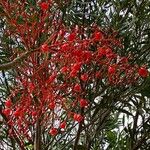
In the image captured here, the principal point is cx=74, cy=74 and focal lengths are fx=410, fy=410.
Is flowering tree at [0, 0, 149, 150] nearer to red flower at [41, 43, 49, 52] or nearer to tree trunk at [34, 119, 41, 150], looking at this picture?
tree trunk at [34, 119, 41, 150]

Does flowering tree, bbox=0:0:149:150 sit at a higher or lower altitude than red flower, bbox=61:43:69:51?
higher

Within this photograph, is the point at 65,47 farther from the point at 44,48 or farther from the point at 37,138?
the point at 37,138

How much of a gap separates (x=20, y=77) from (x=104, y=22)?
92 centimetres

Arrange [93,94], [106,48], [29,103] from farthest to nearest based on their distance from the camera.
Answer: [93,94], [29,103], [106,48]

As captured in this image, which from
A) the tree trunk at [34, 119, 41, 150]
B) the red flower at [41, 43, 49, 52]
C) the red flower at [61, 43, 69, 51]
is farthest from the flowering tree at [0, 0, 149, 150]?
the red flower at [41, 43, 49, 52]

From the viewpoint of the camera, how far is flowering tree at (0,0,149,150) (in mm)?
2826

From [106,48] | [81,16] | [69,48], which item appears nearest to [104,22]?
[81,16]

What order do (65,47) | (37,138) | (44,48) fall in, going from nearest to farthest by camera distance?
(44,48), (65,47), (37,138)

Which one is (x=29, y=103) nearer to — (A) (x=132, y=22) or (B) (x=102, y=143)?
(A) (x=132, y=22)

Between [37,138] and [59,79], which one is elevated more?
[59,79]

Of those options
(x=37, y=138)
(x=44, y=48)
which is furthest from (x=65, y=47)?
(x=37, y=138)

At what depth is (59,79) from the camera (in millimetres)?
3639

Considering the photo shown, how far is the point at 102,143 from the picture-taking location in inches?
181

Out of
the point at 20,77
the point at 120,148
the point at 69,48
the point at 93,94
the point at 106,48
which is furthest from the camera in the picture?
the point at 120,148
